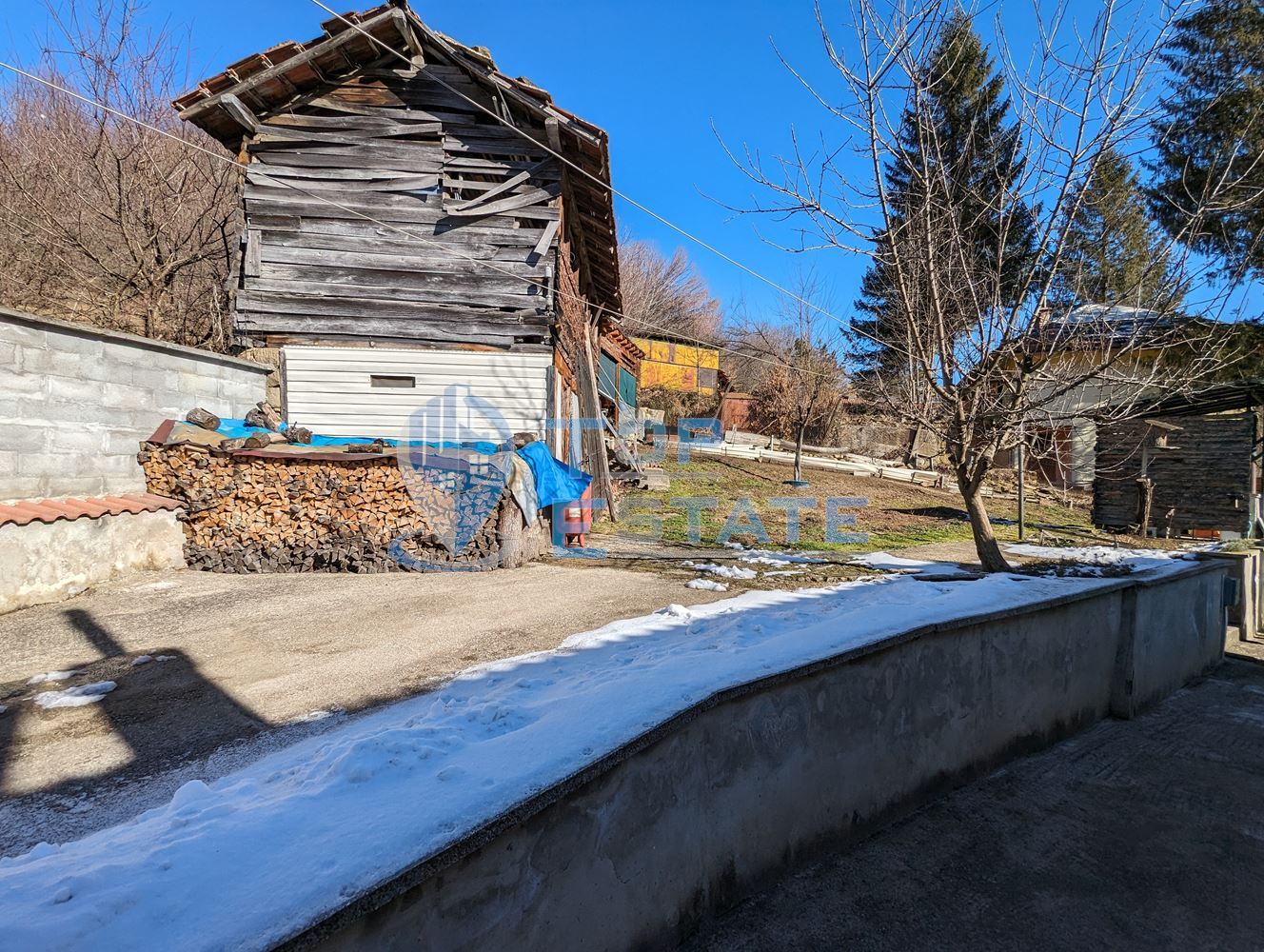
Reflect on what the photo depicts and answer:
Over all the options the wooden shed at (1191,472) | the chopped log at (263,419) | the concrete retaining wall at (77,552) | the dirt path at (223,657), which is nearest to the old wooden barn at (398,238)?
the chopped log at (263,419)

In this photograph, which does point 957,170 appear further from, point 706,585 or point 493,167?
point 493,167

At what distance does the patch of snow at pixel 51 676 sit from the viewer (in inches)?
148

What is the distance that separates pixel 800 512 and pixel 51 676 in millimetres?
11595

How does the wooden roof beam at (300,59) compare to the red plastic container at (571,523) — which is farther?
the red plastic container at (571,523)

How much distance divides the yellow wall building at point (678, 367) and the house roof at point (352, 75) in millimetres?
17794

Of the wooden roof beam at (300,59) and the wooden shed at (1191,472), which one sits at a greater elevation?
the wooden roof beam at (300,59)

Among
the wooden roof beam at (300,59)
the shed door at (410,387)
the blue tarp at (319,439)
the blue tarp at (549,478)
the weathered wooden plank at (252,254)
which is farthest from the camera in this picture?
the shed door at (410,387)

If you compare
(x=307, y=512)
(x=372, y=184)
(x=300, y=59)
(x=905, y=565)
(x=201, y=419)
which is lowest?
(x=905, y=565)

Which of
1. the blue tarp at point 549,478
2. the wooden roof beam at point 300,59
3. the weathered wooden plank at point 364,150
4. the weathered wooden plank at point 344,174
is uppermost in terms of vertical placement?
the wooden roof beam at point 300,59

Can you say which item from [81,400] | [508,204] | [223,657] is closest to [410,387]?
[508,204]

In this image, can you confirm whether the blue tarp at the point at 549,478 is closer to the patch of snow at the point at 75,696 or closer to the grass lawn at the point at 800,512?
the grass lawn at the point at 800,512

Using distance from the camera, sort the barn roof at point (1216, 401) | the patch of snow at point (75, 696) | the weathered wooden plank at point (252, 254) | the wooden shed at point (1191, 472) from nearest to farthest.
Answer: the patch of snow at point (75, 696) < the weathered wooden plank at point (252, 254) < the barn roof at point (1216, 401) < the wooden shed at point (1191, 472)

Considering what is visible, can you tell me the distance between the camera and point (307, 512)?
6.89 m

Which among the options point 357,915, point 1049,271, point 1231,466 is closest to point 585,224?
point 1049,271
